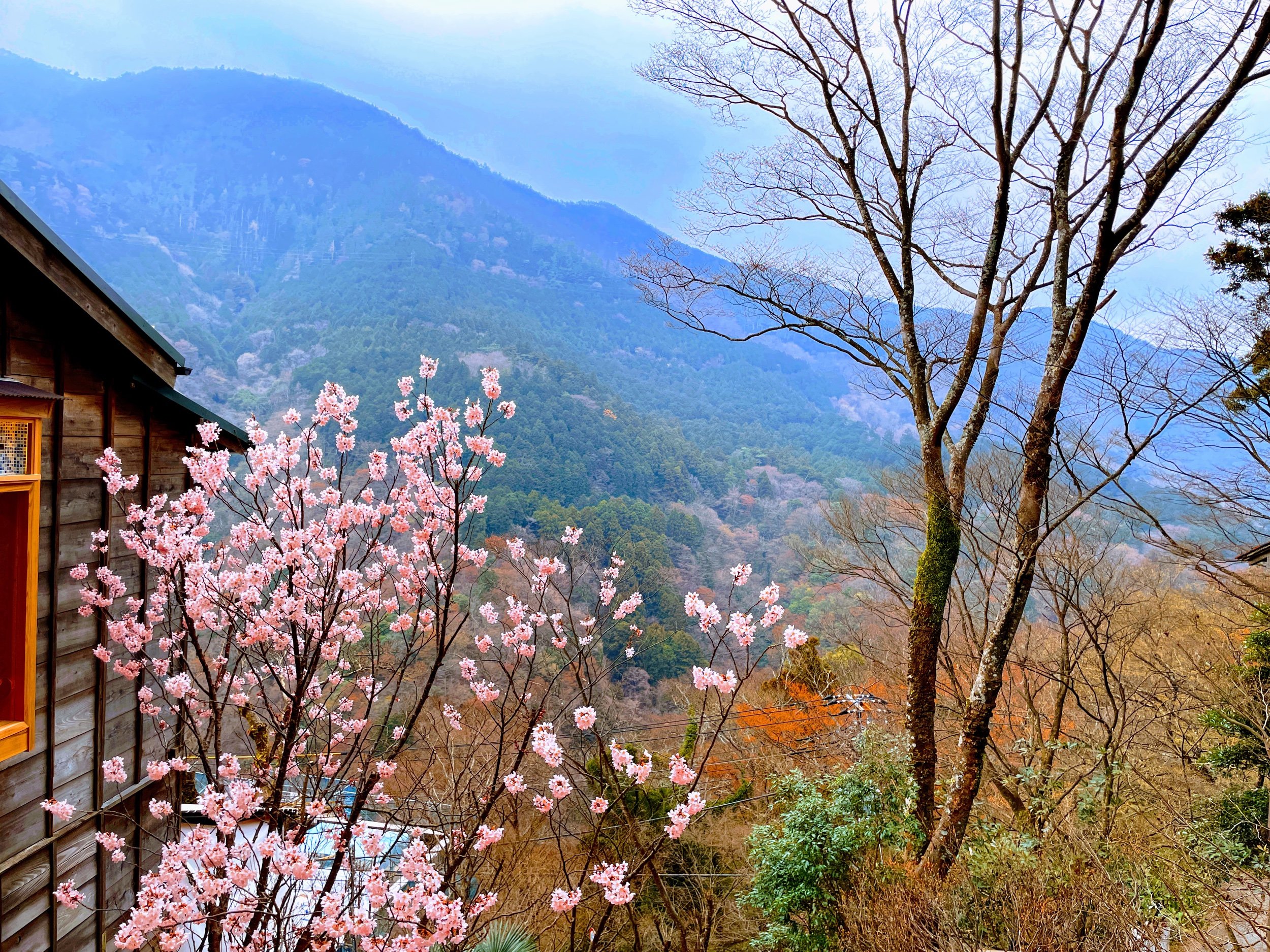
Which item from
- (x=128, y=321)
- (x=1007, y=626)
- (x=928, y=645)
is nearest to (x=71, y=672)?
(x=128, y=321)

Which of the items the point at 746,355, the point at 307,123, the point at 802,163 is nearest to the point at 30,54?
the point at 307,123

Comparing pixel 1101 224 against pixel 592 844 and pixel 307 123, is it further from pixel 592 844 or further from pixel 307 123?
pixel 307 123

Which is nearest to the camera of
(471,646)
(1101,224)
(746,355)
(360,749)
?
(360,749)

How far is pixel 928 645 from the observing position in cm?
507

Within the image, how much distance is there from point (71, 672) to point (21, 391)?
140 centimetres

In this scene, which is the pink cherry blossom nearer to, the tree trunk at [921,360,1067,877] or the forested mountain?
the tree trunk at [921,360,1067,877]

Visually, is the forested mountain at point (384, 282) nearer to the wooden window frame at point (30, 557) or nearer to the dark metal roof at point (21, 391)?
the wooden window frame at point (30, 557)

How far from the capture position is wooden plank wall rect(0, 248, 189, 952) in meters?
2.87

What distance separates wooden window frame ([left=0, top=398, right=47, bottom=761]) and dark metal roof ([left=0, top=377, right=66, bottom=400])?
10 cm

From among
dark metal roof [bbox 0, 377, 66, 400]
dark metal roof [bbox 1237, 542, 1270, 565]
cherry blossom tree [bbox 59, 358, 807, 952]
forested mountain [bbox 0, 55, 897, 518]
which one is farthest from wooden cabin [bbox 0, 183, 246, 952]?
forested mountain [bbox 0, 55, 897, 518]

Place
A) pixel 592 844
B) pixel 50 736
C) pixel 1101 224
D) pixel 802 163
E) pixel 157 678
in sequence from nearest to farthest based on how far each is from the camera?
1. pixel 592 844
2. pixel 50 736
3. pixel 157 678
4. pixel 1101 224
5. pixel 802 163

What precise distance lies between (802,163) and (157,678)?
593 cm

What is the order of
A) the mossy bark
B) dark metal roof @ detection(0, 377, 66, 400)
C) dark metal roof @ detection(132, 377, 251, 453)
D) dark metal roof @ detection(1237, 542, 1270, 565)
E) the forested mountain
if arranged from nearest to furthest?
dark metal roof @ detection(0, 377, 66, 400) < dark metal roof @ detection(132, 377, 251, 453) < dark metal roof @ detection(1237, 542, 1270, 565) < the mossy bark < the forested mountain

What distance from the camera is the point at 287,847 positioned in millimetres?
2193
